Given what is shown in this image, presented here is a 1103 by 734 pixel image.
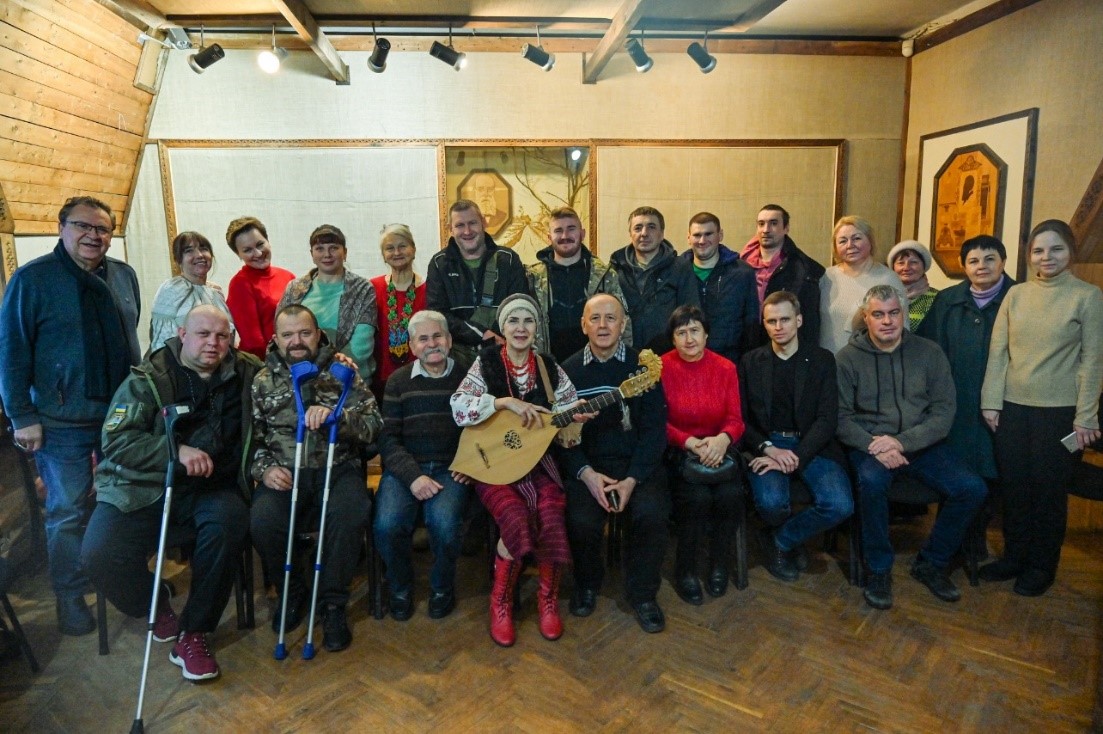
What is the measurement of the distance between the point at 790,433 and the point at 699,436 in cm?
44

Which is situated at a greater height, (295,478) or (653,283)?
(653,283)

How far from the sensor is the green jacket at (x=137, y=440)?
2.41 metres

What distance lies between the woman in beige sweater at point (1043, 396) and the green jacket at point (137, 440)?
11.8 ft

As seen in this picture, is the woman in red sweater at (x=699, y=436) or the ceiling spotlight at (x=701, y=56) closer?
the woman in red sweater at (x=699, y=436)

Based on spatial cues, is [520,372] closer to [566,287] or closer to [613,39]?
[566,287]

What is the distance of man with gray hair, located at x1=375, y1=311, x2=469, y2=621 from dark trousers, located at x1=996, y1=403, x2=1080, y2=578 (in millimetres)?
2463

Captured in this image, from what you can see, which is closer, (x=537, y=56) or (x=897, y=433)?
(x=897, y=433)

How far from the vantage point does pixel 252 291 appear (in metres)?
3.51

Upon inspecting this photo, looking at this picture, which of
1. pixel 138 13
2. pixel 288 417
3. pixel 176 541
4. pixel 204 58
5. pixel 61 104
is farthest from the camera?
pixel 204 58

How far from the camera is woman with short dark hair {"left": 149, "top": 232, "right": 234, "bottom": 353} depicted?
3184mm

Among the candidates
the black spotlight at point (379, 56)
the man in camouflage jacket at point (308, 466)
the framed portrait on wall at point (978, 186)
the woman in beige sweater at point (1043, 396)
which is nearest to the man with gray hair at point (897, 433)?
the woman in beige sweater at point (1043, 396)

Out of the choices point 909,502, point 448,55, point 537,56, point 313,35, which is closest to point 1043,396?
point 909,502

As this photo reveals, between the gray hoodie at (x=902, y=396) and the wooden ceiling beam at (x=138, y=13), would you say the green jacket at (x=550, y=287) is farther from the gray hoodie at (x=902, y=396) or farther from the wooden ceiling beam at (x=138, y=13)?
the wooden ceiling beam at (x=138, y=13)

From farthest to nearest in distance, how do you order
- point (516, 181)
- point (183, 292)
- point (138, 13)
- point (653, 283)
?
1. point (516, 181)
2. point (138, 13)
3. point (653, 283)
4. point (183, 292)
